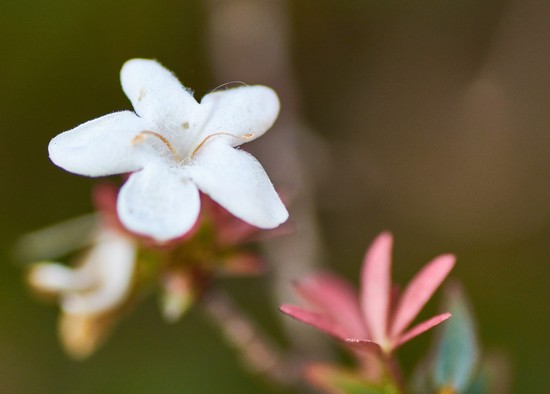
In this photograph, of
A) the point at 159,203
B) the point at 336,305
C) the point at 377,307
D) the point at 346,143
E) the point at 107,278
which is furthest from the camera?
the point at 346,143

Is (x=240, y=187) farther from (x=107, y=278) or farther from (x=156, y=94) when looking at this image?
(x=107, y=278)

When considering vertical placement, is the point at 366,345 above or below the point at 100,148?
below

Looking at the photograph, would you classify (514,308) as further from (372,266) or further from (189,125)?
(189,125)

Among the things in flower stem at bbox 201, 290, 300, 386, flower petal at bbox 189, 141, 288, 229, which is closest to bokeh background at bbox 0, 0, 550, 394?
flower stem at bbox 201, 290, 300, 386

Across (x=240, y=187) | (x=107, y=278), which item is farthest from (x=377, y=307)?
(x=107, y=278)

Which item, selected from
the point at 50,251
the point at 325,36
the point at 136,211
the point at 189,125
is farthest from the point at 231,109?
the point at 325,36

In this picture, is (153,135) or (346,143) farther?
(346,143)
